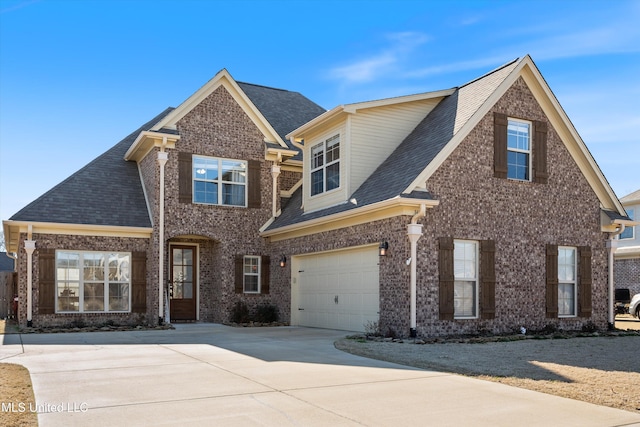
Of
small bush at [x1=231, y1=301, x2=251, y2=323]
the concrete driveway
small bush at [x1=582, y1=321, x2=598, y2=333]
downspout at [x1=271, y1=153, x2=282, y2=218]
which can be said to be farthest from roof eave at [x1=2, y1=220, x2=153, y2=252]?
small bush at [x1=582, y1=321, x2=598, y2=333]

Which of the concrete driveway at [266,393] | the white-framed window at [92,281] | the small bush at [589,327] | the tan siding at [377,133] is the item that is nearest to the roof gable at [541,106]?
the tan siding at [377,133]

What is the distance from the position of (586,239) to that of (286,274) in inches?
332

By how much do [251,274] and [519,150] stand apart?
29.0 ft

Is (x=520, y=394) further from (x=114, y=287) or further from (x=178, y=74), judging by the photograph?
(x=178, y=74)

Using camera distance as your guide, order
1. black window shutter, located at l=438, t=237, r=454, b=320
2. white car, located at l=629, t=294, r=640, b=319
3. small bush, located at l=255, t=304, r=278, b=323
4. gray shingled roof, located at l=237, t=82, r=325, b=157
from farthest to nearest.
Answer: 1. white car, located at l=629, t=294, r=640, b=319
2. gray shingled roof, located at l=237, t=82, r=325, b=157
3. small bush, located at l=255, t=304, r=278, b=323
4. black window shutter, located at l=438, t=237, r=454, b=320

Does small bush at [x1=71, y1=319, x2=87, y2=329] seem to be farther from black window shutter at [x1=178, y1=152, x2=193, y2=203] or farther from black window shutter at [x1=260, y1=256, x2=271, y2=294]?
black window shutter at [x1=260, y1=256, x2=271, y2=294]

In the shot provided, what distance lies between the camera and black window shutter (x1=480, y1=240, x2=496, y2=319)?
14.5 meters

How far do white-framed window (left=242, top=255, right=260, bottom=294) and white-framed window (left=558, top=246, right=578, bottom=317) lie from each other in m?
8.84

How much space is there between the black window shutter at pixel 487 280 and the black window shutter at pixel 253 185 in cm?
772

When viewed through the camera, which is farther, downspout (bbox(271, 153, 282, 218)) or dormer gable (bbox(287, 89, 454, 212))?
downspout (bbox(271, 153, 282, 218))

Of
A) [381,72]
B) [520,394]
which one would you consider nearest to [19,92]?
[381,72]

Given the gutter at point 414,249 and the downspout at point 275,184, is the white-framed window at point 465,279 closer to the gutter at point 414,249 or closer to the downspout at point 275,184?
the gutter at point 414,249

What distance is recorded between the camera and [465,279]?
14.4 meters

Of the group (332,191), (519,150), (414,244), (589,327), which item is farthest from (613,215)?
(332,191)
